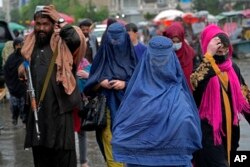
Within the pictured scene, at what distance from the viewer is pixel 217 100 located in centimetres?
588

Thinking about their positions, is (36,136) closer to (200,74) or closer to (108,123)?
(108,123)

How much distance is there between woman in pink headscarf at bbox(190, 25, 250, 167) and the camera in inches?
231

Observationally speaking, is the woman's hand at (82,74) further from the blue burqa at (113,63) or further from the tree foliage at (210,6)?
the tree foliage at (210,6)

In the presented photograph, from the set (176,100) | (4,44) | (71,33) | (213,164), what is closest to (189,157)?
(176,100)

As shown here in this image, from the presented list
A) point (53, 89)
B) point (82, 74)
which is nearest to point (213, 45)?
point (53, 89)

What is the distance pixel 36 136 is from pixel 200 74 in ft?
4.41

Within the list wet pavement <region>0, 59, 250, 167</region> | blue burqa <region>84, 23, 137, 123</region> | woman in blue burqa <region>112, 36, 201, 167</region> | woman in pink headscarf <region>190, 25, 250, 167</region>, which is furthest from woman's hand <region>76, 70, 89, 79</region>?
woman in blue burqa <region>112, 36, 201, 167</region>

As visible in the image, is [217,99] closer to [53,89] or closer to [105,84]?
[105,84]

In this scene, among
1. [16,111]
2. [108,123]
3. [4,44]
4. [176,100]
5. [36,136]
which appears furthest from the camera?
[4,44]

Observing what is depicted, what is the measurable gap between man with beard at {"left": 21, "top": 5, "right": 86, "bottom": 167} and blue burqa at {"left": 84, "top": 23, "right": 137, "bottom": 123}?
65cm

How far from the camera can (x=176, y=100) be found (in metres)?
4.56

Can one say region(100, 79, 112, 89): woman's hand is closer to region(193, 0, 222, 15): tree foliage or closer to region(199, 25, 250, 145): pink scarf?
region(199, 25, 250, 145): pink scarf

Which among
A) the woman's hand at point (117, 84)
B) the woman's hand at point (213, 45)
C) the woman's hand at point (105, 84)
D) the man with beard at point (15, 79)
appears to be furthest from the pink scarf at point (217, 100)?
the man with beard at point (15, 79)

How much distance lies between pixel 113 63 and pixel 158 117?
2.17 m
